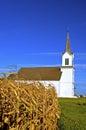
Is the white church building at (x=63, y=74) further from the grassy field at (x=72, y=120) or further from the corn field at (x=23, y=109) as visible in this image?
the corn field at (x=23, y=109)

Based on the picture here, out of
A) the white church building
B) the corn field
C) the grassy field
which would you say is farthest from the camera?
the white church building

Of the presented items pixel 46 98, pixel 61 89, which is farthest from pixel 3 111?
pixel 61 89

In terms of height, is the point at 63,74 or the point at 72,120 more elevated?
the point at 63,74

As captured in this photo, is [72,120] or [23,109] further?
[72,120]

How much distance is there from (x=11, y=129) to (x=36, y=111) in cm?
47

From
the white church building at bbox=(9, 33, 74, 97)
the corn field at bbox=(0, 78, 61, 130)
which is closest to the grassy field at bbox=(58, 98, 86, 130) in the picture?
the corn field at bbox=(0, 78, 61, 130)

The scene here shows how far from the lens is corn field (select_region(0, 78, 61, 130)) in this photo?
17.0ft

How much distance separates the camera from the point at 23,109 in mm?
5234

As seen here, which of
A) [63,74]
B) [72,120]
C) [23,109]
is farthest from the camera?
[63,74]

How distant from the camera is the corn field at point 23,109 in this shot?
5191mm

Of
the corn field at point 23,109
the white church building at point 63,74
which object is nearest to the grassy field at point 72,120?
the corn field at point 23,109

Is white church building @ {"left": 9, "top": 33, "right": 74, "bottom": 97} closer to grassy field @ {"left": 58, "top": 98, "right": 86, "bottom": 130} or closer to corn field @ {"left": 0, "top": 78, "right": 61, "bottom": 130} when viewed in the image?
grassy field @ {"left": 58, "top": 98, "right": 86, "bottom": 130}

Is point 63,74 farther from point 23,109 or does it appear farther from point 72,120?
point 23,109

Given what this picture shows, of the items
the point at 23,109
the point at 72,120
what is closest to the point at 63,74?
the point at 72,120
